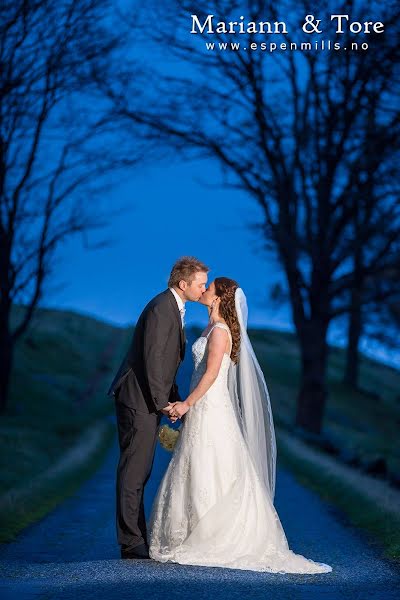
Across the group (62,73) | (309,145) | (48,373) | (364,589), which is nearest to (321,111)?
(309,145)

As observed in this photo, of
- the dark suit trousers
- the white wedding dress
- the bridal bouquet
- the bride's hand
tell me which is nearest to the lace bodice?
the white wedding dress

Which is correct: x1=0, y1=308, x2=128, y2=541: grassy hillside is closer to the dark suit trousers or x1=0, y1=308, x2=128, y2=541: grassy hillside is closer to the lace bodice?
the dark suit trousers

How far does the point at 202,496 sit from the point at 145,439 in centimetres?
73

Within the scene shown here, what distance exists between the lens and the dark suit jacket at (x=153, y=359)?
30.8 ft

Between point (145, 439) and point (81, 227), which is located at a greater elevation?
point (81, 227)

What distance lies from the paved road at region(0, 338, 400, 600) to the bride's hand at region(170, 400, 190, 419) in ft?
4.32

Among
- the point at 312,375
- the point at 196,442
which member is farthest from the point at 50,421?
the point at 196,442

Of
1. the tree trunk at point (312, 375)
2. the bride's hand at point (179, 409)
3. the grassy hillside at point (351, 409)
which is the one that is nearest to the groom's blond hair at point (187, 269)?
the bride's hand at point (179, 409)

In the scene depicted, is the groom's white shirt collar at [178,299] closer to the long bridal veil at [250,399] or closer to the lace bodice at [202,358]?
the lace bodice at [202,358]

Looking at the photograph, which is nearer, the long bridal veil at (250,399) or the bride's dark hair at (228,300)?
the bride's dark hair at (228,300)

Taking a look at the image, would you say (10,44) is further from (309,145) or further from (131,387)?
(131,387)

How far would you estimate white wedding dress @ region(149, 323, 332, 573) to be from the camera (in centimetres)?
911

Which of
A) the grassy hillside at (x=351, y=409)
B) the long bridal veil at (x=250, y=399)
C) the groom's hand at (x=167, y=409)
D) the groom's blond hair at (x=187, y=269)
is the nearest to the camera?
the groom's hand at (x=167, y=409)

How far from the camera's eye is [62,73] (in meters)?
26.1
